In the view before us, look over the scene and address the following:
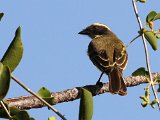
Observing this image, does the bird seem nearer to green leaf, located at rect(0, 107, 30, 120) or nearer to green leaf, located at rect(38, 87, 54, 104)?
green leaf, located at rect(38, 87, 54, 104)

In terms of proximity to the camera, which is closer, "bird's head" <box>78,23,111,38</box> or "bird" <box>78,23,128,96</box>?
"bird" <box>78,23,128,96</box>

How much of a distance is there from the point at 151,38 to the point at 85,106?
126 centimetres

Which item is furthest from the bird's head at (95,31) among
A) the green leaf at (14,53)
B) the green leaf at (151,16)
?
the green leaf at (14,53)

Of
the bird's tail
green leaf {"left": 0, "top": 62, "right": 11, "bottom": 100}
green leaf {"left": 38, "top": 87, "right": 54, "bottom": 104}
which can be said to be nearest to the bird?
the bird's tail

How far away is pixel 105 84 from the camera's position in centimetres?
494

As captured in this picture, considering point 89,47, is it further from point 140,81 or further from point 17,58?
point 17,58

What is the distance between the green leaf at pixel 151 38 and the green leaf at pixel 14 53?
112cm

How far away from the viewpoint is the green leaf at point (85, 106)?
1.81m

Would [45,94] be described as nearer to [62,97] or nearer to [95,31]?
[62,97]

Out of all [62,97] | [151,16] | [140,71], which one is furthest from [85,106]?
[62,97]

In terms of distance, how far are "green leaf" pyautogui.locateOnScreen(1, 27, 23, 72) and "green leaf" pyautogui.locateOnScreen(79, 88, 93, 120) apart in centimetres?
34

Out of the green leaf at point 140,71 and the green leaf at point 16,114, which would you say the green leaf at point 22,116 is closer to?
the green leaf at point 16,114

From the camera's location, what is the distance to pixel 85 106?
1817mm

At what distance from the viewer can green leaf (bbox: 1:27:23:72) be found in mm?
1889
